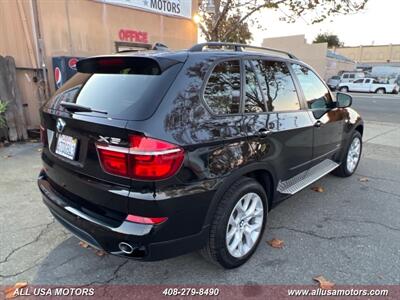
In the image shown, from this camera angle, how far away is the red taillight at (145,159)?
197 cm

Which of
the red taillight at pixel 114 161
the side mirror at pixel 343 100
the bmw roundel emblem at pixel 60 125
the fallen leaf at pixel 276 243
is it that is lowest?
the fallen leaf at pixel 276 243

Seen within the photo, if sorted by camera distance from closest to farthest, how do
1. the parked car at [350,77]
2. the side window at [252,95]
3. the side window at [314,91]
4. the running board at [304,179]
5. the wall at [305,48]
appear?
1. the side window at [252,95]
2. the running board at [304,179]
3. the side window at [314,91]
4. the parked car at [350,77]
5. the wall at [305,48]

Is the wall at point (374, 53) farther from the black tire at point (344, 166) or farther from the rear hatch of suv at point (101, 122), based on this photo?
the rear hatch of suv at point (101, 122)

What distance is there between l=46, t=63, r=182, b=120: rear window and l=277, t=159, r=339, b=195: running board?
5.36 ft

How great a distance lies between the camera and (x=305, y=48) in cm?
3897

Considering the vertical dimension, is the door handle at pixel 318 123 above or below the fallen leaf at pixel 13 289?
above

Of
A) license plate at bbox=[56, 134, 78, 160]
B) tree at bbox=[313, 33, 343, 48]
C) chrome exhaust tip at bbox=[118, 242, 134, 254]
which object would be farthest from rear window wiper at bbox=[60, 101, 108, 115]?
tree at bbox=[313, 33, 343, 48]

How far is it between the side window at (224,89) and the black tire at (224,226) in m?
0.60

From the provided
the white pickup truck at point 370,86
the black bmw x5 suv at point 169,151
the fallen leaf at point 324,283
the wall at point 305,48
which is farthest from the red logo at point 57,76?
the wall at point 305,48

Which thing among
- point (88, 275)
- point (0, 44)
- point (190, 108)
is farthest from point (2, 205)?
point (0, 44)

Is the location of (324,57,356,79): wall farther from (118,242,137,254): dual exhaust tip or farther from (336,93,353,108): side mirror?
(118,242,137,254): dual exhaust tip

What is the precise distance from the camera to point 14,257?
9.21 ft

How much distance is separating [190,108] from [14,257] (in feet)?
6.84

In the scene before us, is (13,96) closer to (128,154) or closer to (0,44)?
(0,44)
